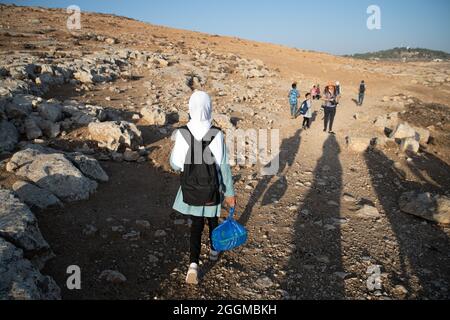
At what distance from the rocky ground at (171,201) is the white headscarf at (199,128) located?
1.57 meters

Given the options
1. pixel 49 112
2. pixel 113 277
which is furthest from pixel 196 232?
pixel 49 112

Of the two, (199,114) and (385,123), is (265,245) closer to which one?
(199,114)

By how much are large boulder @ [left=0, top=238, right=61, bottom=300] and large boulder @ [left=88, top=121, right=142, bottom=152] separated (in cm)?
434

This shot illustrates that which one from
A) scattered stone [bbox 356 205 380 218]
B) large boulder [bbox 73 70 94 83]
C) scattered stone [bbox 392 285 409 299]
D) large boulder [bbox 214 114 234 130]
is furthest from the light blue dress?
large boulder [bbox 73 70 94 83]

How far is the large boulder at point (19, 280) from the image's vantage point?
276 cm

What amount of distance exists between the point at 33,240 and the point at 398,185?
288 inches

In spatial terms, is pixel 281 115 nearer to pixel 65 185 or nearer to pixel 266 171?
pixel 266 171

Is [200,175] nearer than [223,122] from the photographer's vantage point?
Yes

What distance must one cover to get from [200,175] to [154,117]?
677cm

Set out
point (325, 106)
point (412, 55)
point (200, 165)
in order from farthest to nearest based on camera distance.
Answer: point (412, 55) < point (325, 106) < point (200, 165)

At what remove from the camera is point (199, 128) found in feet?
11.0

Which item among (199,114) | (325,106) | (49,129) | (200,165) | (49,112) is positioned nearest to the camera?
(199,114)

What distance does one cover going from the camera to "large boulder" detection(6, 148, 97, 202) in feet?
16.9

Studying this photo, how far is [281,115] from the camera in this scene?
46.3ft
